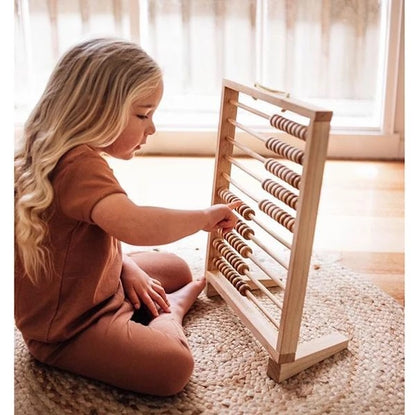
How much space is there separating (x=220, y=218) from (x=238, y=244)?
5.9 inches

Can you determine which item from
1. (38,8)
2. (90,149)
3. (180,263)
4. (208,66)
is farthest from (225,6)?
(90,149)

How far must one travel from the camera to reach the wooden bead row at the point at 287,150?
40.3 inches

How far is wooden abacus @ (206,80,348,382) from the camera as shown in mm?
977

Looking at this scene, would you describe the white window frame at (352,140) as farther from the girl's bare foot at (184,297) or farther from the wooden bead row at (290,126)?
the wooden bead row at (290,126)

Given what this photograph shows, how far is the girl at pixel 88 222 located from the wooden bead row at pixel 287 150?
16 centimetres

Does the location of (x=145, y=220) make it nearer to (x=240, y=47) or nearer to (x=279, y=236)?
(x=279, y=236)

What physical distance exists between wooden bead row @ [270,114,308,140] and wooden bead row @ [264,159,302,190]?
6 cm

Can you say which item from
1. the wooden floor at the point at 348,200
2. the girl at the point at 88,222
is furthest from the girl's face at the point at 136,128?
the wooden floor at the point at 348,200

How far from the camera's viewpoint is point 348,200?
1.99m

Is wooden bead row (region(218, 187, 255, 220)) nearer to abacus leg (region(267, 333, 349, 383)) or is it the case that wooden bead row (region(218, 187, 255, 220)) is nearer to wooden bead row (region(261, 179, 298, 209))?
wooden bead row (region(261, 179, 298, 209))

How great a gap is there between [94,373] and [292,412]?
314mm

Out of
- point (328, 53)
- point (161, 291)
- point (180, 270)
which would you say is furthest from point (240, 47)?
point (161, 291)
